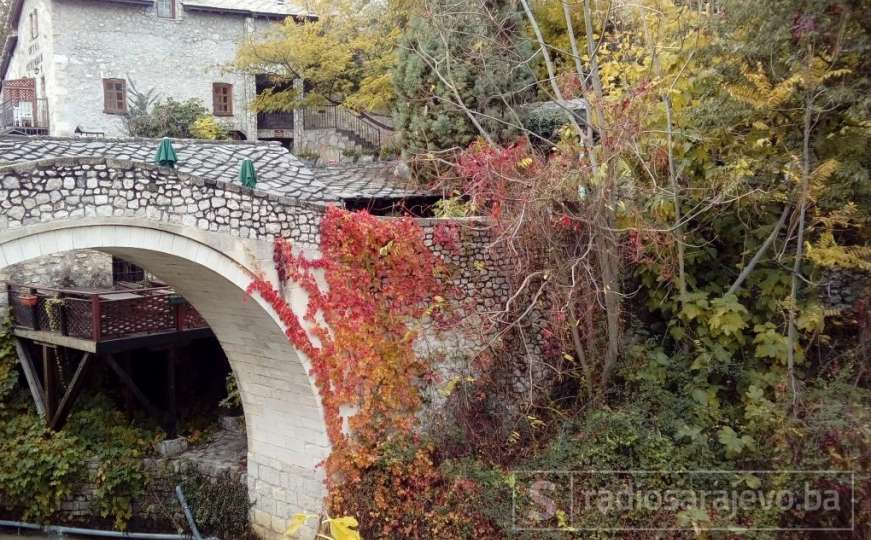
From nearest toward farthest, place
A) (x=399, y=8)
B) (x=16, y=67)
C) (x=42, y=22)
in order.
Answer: (x=399, y=8), (x=42, y=22), (x=16, y=67)

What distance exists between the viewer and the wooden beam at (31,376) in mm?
10344

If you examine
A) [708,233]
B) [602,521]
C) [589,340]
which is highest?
[708,233]

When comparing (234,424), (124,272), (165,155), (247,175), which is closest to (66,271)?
(124,272)

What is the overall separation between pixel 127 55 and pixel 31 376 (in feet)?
28.6

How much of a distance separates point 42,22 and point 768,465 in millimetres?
16945

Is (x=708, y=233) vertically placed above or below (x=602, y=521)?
above

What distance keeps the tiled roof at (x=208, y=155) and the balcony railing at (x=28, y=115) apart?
926cm

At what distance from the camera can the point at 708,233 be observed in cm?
898

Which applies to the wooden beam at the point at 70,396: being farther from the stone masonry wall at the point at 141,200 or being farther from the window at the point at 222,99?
the window at the point at 222,99

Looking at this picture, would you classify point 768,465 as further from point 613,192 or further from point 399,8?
point 399,8

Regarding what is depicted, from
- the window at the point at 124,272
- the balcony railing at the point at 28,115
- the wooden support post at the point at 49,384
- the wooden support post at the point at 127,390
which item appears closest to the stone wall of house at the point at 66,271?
the window at the point at 124,272

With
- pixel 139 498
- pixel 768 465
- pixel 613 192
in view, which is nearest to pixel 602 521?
pixel 768 465

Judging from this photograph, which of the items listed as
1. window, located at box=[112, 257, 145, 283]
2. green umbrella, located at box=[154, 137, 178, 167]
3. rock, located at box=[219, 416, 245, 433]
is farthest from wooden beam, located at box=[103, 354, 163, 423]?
green umbrella, located at box=[154, 137, 178, 167]

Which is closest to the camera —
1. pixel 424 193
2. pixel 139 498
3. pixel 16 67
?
pixel 139 498
